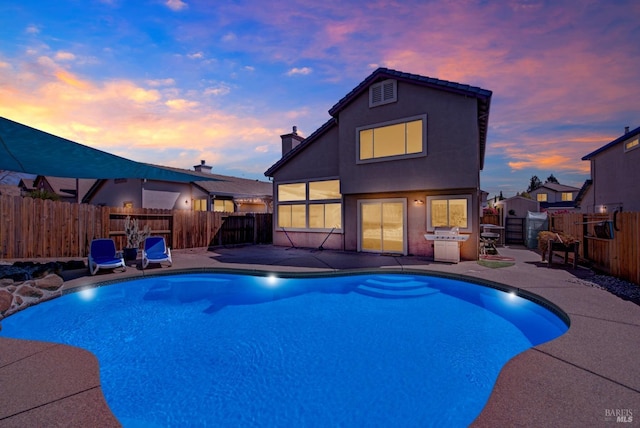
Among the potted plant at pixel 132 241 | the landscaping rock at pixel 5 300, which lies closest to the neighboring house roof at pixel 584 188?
the potted plant at pixel 132 241

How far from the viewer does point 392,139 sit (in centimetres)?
1158

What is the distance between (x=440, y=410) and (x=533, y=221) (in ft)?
53.6

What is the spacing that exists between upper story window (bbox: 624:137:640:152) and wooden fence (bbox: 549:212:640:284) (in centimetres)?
840

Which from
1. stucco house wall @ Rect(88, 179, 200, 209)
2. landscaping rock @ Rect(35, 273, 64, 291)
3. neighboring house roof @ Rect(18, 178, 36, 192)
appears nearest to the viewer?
landscaping rock @ Rect(35, 273, 64, 291)

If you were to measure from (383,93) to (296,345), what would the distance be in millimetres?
10309

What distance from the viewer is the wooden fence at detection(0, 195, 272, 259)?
10000 millimetres

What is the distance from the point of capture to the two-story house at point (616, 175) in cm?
1459

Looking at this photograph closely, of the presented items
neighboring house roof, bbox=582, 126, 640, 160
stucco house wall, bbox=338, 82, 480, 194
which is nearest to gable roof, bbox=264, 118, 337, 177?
stucco house wall, bbox=338, 82, 480, 194

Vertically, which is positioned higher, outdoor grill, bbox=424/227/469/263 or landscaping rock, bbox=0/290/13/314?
outdoor grill, bbox=424/227/469/263

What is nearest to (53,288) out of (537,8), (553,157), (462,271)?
(462,271)

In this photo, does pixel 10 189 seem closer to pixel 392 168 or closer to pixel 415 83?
pixel 392 168

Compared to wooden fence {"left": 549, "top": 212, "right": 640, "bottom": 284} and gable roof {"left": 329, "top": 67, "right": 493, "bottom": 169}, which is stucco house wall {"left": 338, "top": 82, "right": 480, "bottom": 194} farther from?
wooden fence {"left": 549, "top": 212, "right": 640, "bottom": 284}

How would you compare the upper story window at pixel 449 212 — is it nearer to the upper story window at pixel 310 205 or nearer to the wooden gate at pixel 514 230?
the upper story window at pixel 310 205

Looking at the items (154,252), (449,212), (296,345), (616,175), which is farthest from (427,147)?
(616,175)
